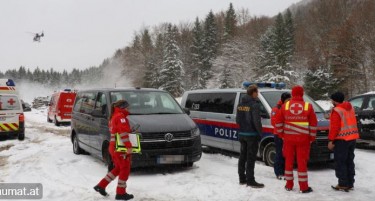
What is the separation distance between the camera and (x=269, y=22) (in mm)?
66875

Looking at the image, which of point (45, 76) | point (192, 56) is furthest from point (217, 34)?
point (45, 76)

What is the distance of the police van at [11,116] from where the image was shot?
14.7 metres

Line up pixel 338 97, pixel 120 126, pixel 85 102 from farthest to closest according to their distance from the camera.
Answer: pixel 85 102 → pixel 338 97 → pixel 120 126

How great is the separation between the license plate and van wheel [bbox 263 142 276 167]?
2.15 meters

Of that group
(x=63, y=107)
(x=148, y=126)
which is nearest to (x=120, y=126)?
(x=148, y=126)

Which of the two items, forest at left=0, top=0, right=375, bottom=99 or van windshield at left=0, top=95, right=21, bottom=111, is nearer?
van windshield at left=0, top=95, right=21, bottom=111

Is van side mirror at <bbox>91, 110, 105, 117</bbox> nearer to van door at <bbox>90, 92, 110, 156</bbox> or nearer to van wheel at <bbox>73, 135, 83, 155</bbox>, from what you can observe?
van door at <bbox>90, 92, 110, 156</bbox>

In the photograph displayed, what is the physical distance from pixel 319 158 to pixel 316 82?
37.0 m

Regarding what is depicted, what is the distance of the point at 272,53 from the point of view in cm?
5109

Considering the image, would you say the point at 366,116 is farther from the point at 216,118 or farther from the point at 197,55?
the point at 197,55

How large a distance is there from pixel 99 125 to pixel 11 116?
7.22 m

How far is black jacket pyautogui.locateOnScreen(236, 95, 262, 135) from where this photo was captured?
23.5ft

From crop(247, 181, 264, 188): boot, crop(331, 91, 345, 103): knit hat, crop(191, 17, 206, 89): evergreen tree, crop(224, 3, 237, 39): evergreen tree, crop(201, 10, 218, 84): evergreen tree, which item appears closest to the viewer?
crop(331, 91, 345, 103): knit hat

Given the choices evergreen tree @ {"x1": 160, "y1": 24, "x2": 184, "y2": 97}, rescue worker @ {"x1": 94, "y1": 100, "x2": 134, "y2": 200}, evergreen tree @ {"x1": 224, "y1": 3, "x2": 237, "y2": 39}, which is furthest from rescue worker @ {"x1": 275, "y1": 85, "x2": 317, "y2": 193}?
evergreen tree @ {"x1": 224, "y1": 3, "x2": 237, "y2": 39}
